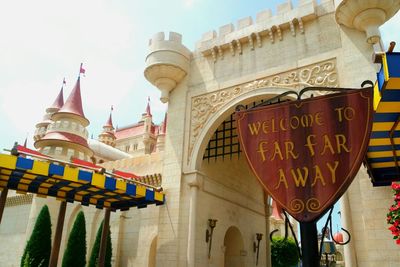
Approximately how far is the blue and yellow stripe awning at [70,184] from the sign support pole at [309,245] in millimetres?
6931

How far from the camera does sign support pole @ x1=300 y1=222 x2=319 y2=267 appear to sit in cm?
328

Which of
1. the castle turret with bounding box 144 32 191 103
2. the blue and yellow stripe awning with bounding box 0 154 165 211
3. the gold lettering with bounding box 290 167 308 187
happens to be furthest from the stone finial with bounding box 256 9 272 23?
the gold lettering with bounding box 290 167 308 187

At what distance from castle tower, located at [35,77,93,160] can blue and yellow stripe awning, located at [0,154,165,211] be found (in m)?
8.61

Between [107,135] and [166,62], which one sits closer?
[166,62]

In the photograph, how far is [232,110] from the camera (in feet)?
36.8

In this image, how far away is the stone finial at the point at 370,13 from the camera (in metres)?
8.65

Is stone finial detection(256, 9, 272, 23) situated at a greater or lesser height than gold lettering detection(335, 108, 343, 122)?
greater

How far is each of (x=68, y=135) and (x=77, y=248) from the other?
7.02 m

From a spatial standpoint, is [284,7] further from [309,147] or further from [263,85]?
[309,147]

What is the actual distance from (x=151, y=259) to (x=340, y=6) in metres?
11.2

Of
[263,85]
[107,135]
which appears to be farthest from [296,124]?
[107,135]

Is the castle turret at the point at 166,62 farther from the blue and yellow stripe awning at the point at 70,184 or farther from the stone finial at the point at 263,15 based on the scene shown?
the blue and yellow stripe awning at the point at 70,184

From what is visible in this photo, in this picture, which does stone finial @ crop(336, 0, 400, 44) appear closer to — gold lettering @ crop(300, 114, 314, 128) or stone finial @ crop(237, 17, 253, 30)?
stone finial @ crop(237, 17, 253, 30)

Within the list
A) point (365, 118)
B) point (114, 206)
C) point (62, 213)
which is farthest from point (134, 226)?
point (365, 118)
